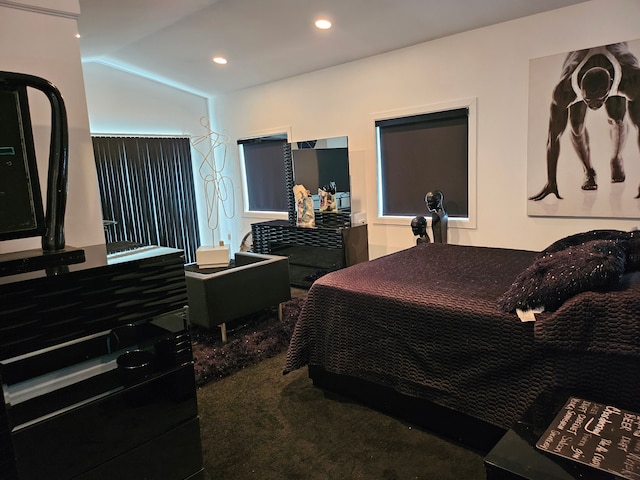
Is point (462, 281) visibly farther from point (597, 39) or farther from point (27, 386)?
point (597, 39)

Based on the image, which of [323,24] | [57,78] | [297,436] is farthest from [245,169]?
[57,78]

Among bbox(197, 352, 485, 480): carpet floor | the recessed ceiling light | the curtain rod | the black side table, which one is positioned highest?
the recessed ceiling light

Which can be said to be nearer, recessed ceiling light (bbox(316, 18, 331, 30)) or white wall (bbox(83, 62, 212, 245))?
recessed ceiling light (bbox(316, 18, 331, 30))

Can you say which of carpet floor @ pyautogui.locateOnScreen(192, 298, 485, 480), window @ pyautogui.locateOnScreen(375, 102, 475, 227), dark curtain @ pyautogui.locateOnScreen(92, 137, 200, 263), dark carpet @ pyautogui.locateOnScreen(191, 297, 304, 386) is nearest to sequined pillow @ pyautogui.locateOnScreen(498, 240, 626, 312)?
carpet floor @ pyautogui.locateOnScreen(192, 298, 485, 480)

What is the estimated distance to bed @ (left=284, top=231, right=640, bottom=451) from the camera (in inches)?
58.8

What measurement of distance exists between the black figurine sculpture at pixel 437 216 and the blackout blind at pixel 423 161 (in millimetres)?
242

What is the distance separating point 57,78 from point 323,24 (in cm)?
283

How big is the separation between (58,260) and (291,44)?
359cm

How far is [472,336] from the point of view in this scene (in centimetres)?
176

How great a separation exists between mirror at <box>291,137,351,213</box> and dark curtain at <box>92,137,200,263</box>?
188 cm

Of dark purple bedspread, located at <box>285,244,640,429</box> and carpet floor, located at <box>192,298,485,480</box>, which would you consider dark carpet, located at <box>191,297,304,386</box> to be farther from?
dark purple bedspread, located at <box>285,244,640,429</box>

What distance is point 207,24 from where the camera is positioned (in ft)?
12.9

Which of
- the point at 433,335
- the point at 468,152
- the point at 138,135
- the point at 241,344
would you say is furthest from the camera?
the point at 138,135

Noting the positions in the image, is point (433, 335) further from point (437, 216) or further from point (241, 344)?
point (437, 216)
